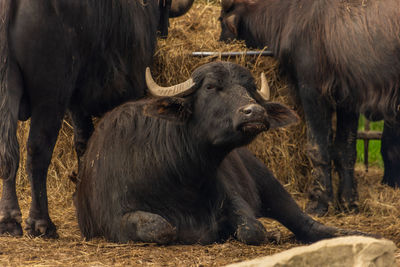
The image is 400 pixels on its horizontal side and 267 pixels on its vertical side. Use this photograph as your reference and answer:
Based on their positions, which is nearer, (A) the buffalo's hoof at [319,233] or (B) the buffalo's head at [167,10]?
(A) the buffalo's hoof at [319,233]

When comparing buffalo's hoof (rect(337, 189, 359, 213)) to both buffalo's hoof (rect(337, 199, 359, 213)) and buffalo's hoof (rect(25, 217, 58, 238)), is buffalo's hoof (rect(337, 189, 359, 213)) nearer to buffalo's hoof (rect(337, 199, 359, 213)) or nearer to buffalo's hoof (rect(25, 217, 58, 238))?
buffalo's hoof (rect(337, 199, 359, 213))

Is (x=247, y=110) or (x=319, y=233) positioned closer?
(x=247, y=110)

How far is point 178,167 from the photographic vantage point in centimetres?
534

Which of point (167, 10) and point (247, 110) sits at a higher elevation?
point (167, 10)

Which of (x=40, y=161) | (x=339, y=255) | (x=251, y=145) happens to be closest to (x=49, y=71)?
(x=40, y=161)

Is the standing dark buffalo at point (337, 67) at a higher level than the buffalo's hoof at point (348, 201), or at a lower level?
higher

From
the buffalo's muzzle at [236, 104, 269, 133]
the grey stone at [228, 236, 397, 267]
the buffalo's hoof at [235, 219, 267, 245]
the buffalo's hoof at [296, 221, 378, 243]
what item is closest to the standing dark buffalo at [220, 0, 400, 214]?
the buffalo's hoof at [296, 221, 378, 243]

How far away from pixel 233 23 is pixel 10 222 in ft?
11.9

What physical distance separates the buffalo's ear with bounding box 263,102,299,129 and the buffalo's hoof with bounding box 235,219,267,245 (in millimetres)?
719

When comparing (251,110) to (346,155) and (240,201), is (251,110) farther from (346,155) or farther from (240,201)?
(346,155)

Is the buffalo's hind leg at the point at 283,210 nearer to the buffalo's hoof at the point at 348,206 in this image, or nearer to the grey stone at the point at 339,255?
the buffalo's hoof at the point at 348,206

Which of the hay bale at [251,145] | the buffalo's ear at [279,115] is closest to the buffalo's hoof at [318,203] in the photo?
the hay bale at [251,145]

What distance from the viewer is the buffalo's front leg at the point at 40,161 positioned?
5.41m

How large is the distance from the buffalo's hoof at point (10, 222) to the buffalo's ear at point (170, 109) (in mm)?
1275
